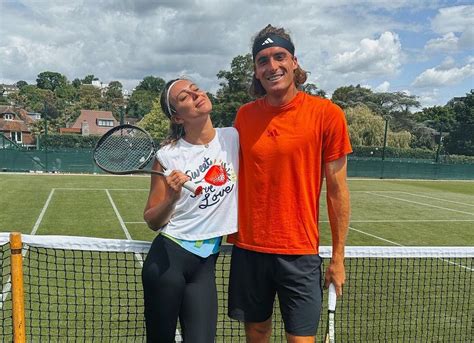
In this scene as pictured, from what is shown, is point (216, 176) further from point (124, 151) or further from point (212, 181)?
point (124, 151)

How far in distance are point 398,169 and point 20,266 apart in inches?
1511

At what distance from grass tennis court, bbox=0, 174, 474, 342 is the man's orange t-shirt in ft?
6.72

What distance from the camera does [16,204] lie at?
54.7 ft

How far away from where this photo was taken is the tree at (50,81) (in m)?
161

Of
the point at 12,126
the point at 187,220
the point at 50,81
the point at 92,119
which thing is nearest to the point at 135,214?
the point at 187,220

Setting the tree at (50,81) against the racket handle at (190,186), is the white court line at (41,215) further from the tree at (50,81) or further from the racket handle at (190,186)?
the tree at (50,81)

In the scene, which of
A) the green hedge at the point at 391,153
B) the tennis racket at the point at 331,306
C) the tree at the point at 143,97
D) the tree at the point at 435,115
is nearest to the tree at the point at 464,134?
the tree at the point at 435,115

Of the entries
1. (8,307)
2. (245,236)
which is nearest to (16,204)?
(8,307)

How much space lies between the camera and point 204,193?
3115mm

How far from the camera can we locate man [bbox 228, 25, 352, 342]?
310cm

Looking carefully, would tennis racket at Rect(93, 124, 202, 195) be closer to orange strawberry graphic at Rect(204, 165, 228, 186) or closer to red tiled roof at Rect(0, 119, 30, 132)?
orange strawberry graphic at Rect(204, 165, 228, 186)

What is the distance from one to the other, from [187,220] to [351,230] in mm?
11466

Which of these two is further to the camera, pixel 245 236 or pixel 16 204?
pixel 16 204

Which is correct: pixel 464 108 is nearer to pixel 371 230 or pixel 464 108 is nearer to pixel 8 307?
pixel 371 230
